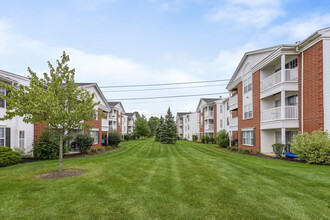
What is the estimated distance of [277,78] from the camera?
15.9 m

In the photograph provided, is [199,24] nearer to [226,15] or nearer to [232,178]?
[226,15]

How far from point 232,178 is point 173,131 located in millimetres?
27232

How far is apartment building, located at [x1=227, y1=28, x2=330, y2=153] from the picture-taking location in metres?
12.3

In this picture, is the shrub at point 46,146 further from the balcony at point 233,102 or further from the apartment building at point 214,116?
the apartment building at point 214,116

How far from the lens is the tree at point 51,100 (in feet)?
26.4

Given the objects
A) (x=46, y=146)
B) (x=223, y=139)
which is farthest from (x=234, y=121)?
(x=46, y=146)

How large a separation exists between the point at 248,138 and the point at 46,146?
19.0 metres

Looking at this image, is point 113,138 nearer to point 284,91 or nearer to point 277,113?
point 277,113

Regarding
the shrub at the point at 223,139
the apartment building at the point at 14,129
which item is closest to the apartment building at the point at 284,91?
the shrub at the point at 223,139

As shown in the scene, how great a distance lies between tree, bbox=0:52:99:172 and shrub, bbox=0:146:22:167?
400 cm

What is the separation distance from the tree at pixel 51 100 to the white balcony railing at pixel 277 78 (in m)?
14.5

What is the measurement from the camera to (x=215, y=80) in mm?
29047

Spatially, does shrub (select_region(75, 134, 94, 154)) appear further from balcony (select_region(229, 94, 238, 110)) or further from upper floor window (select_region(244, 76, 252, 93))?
balcony (select_region(229, 94, 238, 110))

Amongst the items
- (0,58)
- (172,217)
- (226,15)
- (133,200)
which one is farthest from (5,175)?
(226,15)
